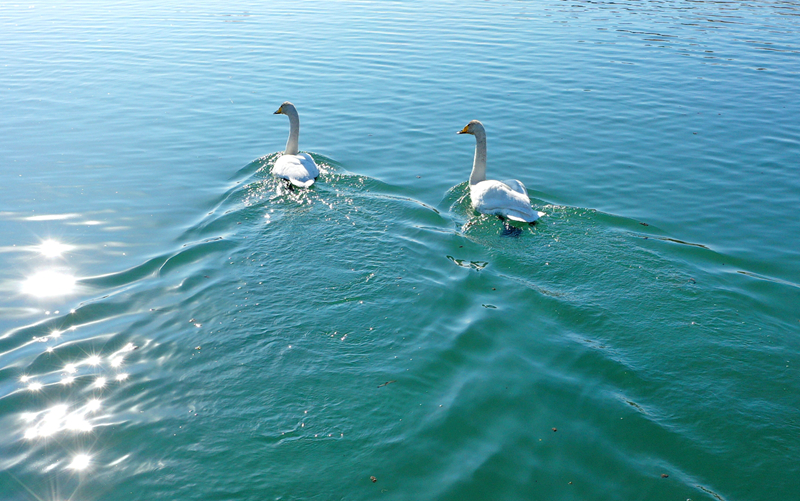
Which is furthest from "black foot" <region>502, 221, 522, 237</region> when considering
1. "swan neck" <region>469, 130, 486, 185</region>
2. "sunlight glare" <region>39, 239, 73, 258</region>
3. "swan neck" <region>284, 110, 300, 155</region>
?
"sunlight glare" <region>39, 239, 73, 258</region>

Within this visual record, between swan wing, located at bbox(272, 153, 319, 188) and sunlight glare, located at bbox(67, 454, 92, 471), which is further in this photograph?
swan wing, located at bbox(272, 153, 319, 188)

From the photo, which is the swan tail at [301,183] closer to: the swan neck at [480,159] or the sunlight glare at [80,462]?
the swan neck at [480,159]

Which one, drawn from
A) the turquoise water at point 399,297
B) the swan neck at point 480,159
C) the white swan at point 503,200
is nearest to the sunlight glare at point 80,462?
the turquoise water at point 399,297

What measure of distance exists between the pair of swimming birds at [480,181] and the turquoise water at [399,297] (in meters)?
0.41

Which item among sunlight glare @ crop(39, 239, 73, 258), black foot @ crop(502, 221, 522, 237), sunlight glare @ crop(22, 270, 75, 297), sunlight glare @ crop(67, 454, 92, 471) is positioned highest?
black foot @ crop(502, 221, 522, 237)

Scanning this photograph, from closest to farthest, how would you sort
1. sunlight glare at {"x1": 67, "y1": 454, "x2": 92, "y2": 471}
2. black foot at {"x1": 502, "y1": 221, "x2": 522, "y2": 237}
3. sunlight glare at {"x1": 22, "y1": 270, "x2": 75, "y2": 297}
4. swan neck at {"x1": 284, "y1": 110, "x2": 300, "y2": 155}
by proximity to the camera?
sunlight glare at {"x1": 67, "y1": 454, "x2": 92, "y2": 471}
sunlight glare at {"x1": 22, "y1": 270, "x2": 75, "y2": 297}
black foot at {"x1": 502, "y1": 221, "x2": 522, "y2": 237}
swan neck at {"x1": 284, "y1": 110, "x2": 300, "y2": 155}

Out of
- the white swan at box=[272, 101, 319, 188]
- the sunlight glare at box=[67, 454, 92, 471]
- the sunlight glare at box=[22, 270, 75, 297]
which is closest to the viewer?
the sunlight glare at box=[67, 454, 92, 471]

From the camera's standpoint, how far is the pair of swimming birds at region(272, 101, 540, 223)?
11.4m

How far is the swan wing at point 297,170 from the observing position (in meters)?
13.0

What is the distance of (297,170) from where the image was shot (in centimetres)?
1322

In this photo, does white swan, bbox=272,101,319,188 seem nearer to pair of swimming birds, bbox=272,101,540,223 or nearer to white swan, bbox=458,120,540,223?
pair of swimming birds, bbox=272,101,540,223

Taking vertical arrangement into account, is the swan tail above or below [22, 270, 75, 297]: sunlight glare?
above

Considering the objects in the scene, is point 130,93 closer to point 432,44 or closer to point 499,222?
point 432,44

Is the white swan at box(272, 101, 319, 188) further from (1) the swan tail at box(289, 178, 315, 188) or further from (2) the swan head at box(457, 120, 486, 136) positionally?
(2) the swan head at box(457, 120, 486, 136)
